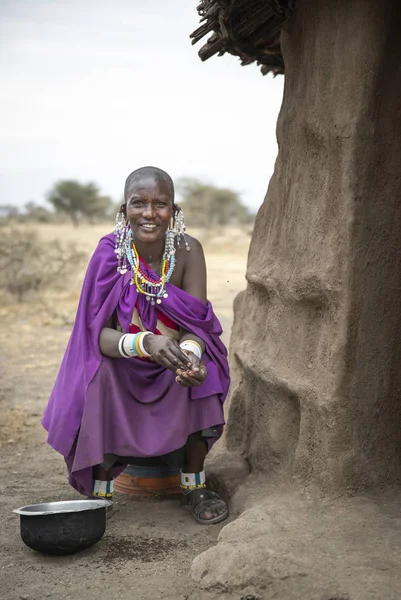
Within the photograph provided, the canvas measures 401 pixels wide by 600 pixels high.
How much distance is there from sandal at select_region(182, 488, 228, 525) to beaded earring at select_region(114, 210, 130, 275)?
1.16 m

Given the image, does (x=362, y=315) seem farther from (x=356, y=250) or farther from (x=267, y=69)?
(x=267, y=69)

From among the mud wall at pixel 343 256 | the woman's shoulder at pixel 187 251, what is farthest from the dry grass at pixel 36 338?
the mud wall at pixel 343 256

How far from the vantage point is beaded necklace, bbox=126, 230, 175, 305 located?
3807 mm

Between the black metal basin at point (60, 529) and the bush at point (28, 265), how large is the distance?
8719 mm

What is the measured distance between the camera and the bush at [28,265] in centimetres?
1174

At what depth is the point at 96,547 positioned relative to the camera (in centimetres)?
347

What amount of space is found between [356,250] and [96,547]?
174cm

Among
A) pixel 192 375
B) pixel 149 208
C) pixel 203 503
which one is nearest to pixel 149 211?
pixel 149 208

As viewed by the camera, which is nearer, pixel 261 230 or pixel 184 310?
pixel 184 310

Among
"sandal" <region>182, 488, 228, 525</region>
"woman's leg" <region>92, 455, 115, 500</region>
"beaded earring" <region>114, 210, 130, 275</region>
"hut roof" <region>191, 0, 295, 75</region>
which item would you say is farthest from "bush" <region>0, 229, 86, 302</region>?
"sandal" <region>182, 488, 228, 525</region>

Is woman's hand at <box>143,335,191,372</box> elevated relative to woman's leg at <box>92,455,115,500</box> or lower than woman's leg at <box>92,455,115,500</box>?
elevated

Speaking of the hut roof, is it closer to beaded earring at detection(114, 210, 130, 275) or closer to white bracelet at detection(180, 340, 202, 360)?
beaded earring at detection(114, 210, 130, 275)

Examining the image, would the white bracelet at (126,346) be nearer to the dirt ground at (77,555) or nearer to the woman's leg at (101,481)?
the woman's leg at (101,481)

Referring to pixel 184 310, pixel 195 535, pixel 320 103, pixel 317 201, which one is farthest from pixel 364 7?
pixel 195 535
